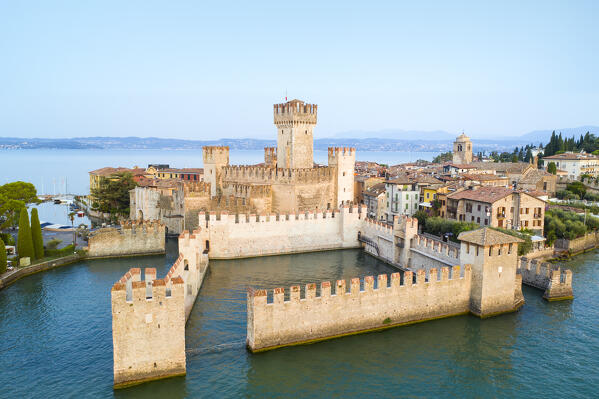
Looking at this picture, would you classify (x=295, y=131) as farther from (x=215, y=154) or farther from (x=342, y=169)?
(x=215, y=154)

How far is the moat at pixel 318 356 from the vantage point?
590 inches

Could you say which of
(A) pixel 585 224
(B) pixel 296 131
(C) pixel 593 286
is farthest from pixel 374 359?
(A) pixel 585 224

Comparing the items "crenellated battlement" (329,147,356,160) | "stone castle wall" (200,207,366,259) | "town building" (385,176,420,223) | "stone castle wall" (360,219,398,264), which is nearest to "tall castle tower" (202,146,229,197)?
"stone castle wall" (200,207,366,259)

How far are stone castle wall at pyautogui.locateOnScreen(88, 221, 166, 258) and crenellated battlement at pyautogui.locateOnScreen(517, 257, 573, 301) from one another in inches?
931

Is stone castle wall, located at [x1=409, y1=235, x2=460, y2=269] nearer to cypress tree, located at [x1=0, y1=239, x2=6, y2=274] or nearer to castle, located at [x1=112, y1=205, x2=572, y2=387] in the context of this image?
A: castle, located at [x1=112, y1=205, x2=572, y2=387]

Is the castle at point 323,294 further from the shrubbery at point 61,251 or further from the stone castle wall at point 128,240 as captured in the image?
the shrubbery at point 61,251

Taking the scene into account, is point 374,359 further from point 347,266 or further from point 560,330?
point 347,266

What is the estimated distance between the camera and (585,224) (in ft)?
116

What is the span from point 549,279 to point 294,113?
22353 mm

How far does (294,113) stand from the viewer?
1478 inches

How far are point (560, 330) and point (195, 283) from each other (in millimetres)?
16478

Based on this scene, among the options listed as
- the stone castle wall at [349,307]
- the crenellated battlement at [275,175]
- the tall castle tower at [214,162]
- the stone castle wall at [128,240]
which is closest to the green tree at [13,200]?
the stone castle wall at [128,240]

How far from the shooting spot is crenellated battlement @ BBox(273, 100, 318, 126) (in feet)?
123

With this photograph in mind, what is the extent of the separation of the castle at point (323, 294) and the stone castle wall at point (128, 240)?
457 centimetres
